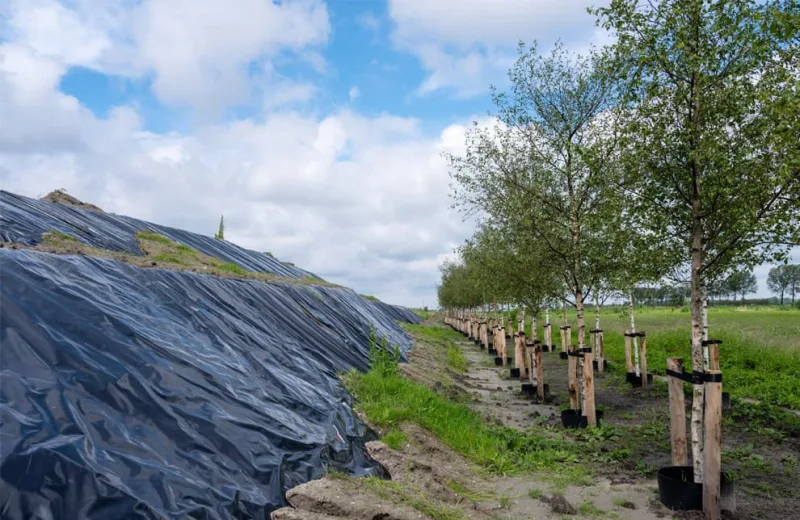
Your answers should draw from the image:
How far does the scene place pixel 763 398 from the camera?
15789 mm

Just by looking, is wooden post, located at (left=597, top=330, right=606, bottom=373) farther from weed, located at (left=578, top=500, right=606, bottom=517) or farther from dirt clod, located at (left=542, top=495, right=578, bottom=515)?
dirt clod, located at (left=542, top=495, right=578, bottom=515)

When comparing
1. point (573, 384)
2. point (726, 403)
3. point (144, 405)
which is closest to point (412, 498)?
point (144, 405)

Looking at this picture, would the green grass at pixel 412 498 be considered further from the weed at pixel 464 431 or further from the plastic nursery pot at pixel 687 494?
the plastic nursery pot at pixel 687 494

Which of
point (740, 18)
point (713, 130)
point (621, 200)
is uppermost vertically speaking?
point (740, 18)

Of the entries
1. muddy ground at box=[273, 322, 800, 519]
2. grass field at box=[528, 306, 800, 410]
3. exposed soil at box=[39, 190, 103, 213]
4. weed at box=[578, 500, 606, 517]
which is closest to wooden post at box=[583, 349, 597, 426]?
muddy ground at box=[273, 322, 800, 519]

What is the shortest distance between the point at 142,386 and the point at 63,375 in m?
0.88

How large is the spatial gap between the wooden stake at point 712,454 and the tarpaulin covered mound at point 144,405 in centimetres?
451

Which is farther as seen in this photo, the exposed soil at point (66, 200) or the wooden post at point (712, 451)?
the exposed soil at point (66, 200)

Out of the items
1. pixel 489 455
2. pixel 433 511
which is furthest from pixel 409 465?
pixel 489 455

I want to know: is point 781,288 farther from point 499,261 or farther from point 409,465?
point 409,465

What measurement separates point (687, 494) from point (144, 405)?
7196 millimetres

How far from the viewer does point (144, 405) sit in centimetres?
666

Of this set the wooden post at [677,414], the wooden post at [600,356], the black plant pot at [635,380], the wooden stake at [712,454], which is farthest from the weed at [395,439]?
the wooden post at [600,356]

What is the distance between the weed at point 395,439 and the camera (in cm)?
908
